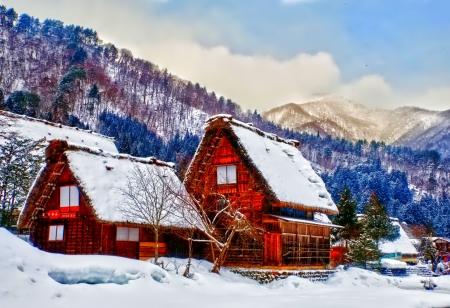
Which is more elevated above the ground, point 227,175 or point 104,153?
point 104,153

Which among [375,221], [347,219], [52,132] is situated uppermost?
[52,132]

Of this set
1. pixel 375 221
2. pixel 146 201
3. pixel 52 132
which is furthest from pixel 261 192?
pixel 52 132

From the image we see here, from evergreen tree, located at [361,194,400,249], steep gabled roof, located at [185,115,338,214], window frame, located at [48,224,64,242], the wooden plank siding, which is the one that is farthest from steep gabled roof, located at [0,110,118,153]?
evergreen tree, located at [361,194,400,249]

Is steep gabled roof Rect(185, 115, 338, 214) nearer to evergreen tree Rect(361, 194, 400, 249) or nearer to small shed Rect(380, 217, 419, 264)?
evergreen tree Rect(361, 194, 400, 249)

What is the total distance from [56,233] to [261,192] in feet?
38.6

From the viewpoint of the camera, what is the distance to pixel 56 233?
2616 centimetres

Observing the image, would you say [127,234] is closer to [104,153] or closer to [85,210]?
[85,210]

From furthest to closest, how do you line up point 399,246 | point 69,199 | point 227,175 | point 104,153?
point 399,246
point 227,175
point 104,153
point 69,199

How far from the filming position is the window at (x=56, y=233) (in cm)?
2594

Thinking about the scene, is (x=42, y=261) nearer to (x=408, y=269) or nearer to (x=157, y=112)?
(x=408, y=269)

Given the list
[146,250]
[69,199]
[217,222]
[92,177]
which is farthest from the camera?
[217,222]

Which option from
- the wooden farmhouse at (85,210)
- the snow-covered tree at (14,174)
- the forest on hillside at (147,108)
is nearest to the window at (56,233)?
the wooden farmhouse at (85,210)

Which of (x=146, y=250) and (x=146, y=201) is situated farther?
(x=146, y=250)

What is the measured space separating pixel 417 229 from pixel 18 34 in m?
139
